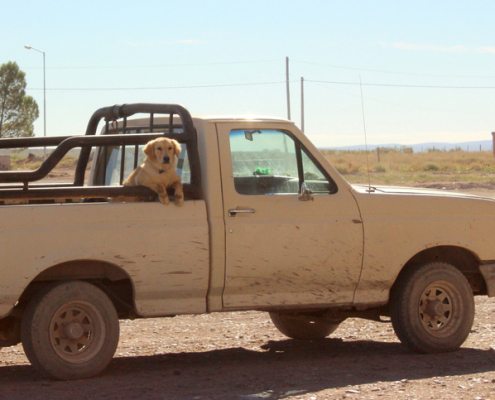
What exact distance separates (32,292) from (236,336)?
2.36 metres

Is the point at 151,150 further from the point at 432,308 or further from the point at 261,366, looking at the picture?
the point at 432,308

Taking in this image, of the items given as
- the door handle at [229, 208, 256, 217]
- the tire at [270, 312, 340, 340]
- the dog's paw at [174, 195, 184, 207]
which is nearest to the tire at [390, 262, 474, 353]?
the tire at [270, 312, 340, 340]

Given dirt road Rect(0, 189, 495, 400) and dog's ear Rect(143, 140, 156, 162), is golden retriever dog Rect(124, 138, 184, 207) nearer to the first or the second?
dog's ear Rect(143, 140, 156, 162)

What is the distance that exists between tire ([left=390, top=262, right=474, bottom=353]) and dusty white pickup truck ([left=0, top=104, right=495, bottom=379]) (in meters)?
0.01

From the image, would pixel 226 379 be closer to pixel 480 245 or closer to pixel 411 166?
pixel 480 245

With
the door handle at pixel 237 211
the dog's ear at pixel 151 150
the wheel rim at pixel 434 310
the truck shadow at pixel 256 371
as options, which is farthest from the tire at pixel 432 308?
the dog's ear at pixel 151 150

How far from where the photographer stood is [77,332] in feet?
17.3

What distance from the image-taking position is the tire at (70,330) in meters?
5.17

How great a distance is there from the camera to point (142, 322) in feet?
25.8

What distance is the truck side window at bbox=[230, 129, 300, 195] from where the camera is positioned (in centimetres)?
584

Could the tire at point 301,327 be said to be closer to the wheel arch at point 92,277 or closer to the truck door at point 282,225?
the truck door at point 282,225

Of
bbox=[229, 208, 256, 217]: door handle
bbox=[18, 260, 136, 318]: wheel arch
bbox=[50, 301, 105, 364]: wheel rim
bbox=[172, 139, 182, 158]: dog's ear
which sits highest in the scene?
bbox=[172, 139, 182, 158]: dog's ear

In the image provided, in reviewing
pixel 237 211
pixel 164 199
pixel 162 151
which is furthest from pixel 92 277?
pixel 237 211

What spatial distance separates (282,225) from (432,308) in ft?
5.12
